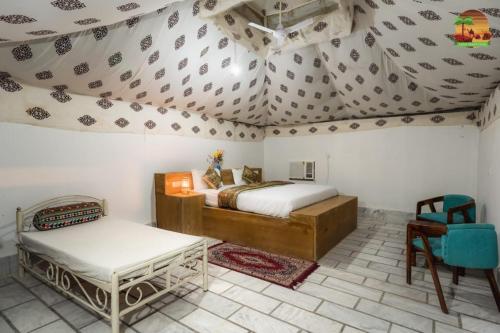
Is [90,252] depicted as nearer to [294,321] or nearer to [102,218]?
[102,218]

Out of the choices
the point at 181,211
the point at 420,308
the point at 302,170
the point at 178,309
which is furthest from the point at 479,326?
the point at 302,170

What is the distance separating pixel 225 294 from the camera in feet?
9.33

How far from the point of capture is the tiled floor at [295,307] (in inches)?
90.5

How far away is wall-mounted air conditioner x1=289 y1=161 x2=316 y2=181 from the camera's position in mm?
7034

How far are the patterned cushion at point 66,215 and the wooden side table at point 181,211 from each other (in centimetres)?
112

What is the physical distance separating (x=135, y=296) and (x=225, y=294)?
35.7 inches

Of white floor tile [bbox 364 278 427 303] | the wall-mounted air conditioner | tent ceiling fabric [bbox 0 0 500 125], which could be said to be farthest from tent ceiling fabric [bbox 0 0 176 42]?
the wall-mounted air conditioner

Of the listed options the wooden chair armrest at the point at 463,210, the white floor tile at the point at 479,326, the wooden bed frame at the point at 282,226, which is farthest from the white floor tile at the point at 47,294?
the wooden chair armrest at the point at 463,210

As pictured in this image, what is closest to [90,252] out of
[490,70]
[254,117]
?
[490,70]

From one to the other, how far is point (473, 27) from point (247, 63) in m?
3.52

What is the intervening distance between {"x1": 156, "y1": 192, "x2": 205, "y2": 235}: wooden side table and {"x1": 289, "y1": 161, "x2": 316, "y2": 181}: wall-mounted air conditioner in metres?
3.21

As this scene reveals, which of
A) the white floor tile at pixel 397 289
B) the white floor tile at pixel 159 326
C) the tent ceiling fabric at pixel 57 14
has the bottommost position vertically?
the white floor tile at pixel 159 326

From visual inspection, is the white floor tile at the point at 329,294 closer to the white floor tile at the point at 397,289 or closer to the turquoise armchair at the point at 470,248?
the white floor tile at the point at 397,289

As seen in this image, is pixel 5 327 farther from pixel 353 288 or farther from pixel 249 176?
pixel 249 176
